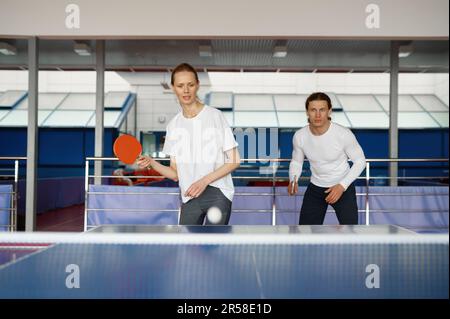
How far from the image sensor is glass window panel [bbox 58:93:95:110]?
14272mm

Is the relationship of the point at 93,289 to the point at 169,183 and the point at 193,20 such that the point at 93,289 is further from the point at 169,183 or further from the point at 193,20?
the point at 169,183

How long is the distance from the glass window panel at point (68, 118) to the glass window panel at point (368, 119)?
763cm

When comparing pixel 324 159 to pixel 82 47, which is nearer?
pixel 324 159

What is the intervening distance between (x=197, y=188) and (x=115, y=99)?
44.3 feet

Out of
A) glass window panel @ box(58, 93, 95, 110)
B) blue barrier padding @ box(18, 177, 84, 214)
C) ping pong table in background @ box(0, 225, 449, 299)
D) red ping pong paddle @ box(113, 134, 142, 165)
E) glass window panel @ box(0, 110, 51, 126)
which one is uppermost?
glass window panel @ box(58, 93, 95, 110)

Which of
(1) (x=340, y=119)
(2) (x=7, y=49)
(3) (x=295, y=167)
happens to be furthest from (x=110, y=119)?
(3) (x=295, y=167)

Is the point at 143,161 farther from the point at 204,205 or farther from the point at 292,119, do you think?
the point at 292,119

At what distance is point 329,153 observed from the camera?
2785 millimetres

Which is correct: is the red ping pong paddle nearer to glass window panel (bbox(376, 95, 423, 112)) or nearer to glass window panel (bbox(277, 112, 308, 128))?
glass window panel (bbox(277, 112, 308, 128))

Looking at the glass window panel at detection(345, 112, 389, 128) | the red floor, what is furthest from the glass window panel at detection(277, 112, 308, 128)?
the red floor

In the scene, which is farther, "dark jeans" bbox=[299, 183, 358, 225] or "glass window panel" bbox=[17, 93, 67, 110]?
"glass window panel" bbox=[17, 93, 67, 110]

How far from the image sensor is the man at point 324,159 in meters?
2.70

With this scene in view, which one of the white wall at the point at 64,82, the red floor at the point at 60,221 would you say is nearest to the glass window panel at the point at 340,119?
the white wall at the point at 64,82

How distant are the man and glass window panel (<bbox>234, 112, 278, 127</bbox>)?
10.3 m
